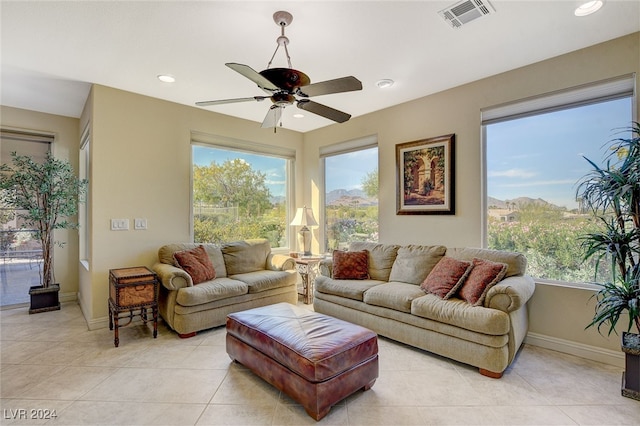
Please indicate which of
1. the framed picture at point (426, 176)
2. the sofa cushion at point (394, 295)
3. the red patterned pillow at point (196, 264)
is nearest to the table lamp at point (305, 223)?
the framed picture at point (426, 176)

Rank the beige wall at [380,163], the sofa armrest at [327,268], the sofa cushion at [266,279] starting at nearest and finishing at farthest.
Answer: the beige wall at [380,163]
the sofa cushion at [266,279]
the sofa armrest at [327,268]

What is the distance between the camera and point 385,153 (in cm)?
431

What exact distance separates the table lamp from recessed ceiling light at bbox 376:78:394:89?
2112 millimetres

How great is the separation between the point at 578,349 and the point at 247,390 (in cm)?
289

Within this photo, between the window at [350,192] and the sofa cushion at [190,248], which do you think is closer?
the sofa cushion at [190,248]

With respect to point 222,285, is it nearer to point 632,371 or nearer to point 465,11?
point 465,11

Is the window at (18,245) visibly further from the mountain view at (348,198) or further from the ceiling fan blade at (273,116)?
the mountain view at (348,198)

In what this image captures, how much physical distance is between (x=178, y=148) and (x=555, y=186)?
4.30m

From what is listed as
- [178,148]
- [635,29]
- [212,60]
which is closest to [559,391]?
[635,29]

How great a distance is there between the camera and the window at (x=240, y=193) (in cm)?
442

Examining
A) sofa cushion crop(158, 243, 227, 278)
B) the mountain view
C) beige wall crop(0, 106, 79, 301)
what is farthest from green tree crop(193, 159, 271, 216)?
beige wall crop(0, 106, 79, 301)

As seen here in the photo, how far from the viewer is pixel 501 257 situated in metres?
3.00

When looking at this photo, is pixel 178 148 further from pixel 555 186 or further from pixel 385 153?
pixel 555 186

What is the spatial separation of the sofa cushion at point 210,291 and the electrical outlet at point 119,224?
1.11 m
